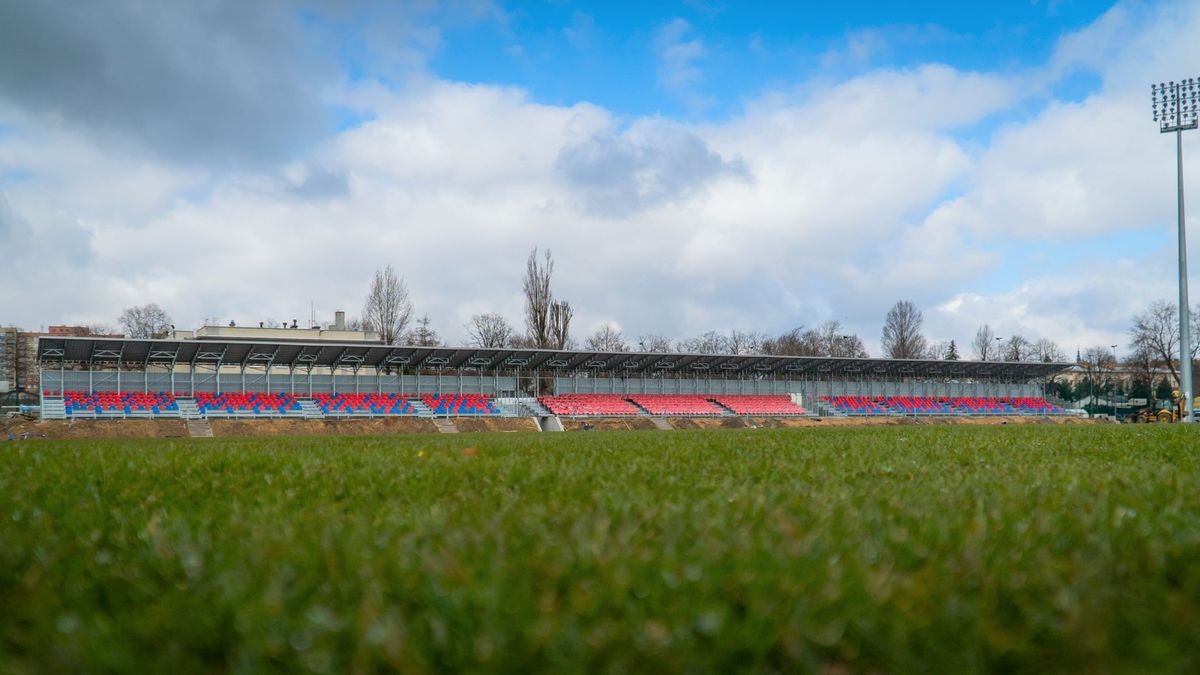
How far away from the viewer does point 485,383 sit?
195ft

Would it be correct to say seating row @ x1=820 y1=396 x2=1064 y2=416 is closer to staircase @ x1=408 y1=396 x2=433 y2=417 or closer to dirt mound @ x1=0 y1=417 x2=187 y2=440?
staircase @ x1=408 y1=396 x2=433 y2=417

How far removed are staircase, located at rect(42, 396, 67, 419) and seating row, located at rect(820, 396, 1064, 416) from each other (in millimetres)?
53941

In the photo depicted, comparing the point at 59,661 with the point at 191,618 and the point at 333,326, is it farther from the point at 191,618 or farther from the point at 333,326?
the point at 333,326

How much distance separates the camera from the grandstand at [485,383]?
47594 millimetres

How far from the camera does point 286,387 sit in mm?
53031

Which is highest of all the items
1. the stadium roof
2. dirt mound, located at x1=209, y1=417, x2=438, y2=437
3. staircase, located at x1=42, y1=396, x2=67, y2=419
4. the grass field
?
the stadium roof

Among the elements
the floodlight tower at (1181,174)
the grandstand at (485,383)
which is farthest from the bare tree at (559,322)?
the floodlight tower at (1181,174)

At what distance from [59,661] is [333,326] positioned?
8054 centimetres

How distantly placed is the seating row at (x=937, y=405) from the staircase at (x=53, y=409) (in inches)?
2124

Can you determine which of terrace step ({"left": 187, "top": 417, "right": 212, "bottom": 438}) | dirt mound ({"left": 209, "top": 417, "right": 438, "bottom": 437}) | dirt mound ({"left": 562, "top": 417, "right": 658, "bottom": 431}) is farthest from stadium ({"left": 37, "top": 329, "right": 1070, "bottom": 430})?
dirt mound ({"left": 209, "top": 417, "right": 438, "bottom": 437})

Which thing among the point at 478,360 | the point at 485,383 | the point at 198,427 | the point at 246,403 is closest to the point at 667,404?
the point at 485,383

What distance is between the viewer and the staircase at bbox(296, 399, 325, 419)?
1970 inches

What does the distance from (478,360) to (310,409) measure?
37.9ft

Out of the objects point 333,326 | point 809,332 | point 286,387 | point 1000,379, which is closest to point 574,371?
point 286,387
